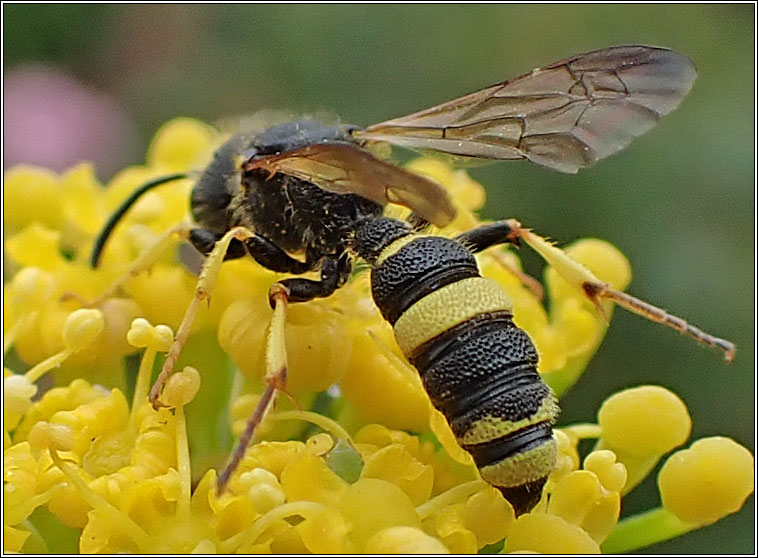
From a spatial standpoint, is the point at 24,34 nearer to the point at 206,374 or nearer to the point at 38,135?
the point at 38,135

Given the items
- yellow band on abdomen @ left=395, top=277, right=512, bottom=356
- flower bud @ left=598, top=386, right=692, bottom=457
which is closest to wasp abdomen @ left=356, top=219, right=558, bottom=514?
yellow band on abdomen @ left=395, top=277, right=512, bottom=356

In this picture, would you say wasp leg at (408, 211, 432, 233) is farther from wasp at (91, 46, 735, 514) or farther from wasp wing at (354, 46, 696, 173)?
wasp wing at (354, 46, 696, 173)

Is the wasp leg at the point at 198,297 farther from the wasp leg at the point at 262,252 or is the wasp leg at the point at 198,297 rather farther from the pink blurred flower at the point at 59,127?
the pink blurred flower at the point at 59,127

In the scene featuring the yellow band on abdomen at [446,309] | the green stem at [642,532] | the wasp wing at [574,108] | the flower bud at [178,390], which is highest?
the wasp wing at [574,108]

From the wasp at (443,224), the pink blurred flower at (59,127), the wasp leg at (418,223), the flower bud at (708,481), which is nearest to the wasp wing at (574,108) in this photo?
the wasp at (443,224)

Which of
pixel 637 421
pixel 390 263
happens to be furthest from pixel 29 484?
pixel 637 421
